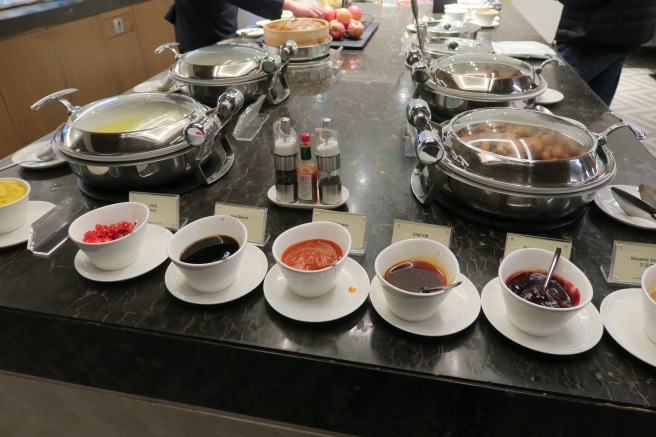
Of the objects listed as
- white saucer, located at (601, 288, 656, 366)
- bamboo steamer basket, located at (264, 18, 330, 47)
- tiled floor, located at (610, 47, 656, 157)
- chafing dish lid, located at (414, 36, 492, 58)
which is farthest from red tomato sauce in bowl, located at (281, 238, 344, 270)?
tiled floor, located at (610, 47, 656, 157)

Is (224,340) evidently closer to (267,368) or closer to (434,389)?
(267,368)

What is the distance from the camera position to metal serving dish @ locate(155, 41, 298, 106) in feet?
5.43

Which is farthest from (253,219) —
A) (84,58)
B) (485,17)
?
(84,58)

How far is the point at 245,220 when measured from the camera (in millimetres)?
1040

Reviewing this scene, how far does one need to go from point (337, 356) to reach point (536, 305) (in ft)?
1.10

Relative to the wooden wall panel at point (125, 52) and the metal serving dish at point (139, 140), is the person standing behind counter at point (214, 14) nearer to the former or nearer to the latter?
the wooden wall panel at point (125, 52)

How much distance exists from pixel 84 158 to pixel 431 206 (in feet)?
2.88

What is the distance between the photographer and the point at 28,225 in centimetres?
109

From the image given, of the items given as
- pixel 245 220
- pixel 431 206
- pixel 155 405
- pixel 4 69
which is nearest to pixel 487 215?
pixel 431 206

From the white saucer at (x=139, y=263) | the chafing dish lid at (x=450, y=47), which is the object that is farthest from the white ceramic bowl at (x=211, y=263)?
the chafing dish lid at (x=450, y=47)

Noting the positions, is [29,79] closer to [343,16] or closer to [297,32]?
[297,32]

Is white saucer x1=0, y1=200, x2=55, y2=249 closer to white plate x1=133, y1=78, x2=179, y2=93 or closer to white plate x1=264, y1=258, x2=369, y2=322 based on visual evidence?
white plate x1=264, y1=258, x2=369, y2=322

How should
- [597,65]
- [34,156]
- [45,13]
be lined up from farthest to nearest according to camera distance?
[45,13], [597,65], [34,156]

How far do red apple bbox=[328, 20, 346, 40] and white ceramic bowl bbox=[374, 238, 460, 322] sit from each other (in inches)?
81.0
